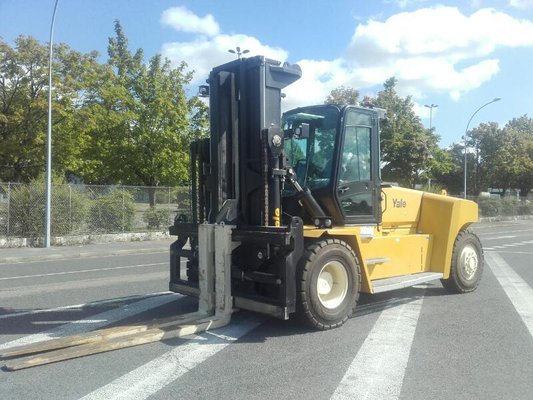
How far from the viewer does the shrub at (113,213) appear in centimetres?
2083

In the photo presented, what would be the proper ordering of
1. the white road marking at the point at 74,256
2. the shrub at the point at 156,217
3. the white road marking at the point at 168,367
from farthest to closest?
the shrub at the point at 156,217
the white road marking at the point at 74,256
the white road marking at the point at 168,367

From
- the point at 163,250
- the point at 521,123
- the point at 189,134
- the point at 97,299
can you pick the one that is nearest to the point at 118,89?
the point at 189,134

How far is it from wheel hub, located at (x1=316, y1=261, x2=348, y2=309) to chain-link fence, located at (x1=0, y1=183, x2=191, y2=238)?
12.7 metres

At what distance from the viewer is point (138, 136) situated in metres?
30.9

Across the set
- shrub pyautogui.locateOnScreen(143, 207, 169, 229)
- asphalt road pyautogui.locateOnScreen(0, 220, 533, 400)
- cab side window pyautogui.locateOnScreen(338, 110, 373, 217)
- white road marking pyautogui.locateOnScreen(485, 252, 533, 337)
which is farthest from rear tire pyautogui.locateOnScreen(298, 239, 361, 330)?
shrub pyautogui.locateOnScreen(143, 207, 169, 229)

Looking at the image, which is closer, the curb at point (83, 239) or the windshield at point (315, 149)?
the windshield at point (315, 149)

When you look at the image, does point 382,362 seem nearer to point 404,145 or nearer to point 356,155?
point 356,155

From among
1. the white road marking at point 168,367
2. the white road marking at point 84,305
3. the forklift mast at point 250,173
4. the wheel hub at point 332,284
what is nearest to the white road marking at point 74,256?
the white road marking at point 84,305

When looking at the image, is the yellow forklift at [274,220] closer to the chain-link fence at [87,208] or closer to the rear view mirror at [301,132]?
the rear view mirror at [301,132]

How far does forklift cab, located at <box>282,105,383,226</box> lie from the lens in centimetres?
701

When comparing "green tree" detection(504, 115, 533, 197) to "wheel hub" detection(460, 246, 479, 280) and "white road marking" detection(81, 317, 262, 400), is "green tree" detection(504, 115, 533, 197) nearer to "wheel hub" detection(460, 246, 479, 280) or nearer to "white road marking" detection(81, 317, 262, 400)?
"wheel hub" detection(460, 246, 479, 280)

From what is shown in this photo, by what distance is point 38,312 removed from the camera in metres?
7.36

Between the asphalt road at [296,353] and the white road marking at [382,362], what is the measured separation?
1cm

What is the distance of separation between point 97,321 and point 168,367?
87.1 inches
